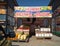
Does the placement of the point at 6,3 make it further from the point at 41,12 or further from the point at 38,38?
the point at 38,38

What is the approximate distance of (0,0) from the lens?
34.9m

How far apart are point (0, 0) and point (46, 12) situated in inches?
376

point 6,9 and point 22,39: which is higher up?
point 6,9

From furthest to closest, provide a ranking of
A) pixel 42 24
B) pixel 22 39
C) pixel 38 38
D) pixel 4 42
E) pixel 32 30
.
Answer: pixel 42 24 → pixel 32 30 → pixel 38 38 → pixel 22 39 → pixel 4 42

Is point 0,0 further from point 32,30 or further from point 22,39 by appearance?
point 22,39

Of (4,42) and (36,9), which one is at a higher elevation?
(36,9)

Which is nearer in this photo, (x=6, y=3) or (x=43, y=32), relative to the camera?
(x=43, y=32)

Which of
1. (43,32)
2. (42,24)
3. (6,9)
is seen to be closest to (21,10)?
(6,9)

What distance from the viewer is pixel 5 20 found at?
36.1 metres

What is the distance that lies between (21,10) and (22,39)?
16333 millimetres

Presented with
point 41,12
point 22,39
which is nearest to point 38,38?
point 22,39

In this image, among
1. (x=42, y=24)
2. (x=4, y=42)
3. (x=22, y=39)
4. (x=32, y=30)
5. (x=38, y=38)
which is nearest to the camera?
(x=4, y=42)

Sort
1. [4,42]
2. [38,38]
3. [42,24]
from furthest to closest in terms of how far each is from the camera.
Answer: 1. [42,24]
2. [38,38]
3. [4,42]

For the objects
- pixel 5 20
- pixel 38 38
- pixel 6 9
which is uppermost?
pixel 6 9
